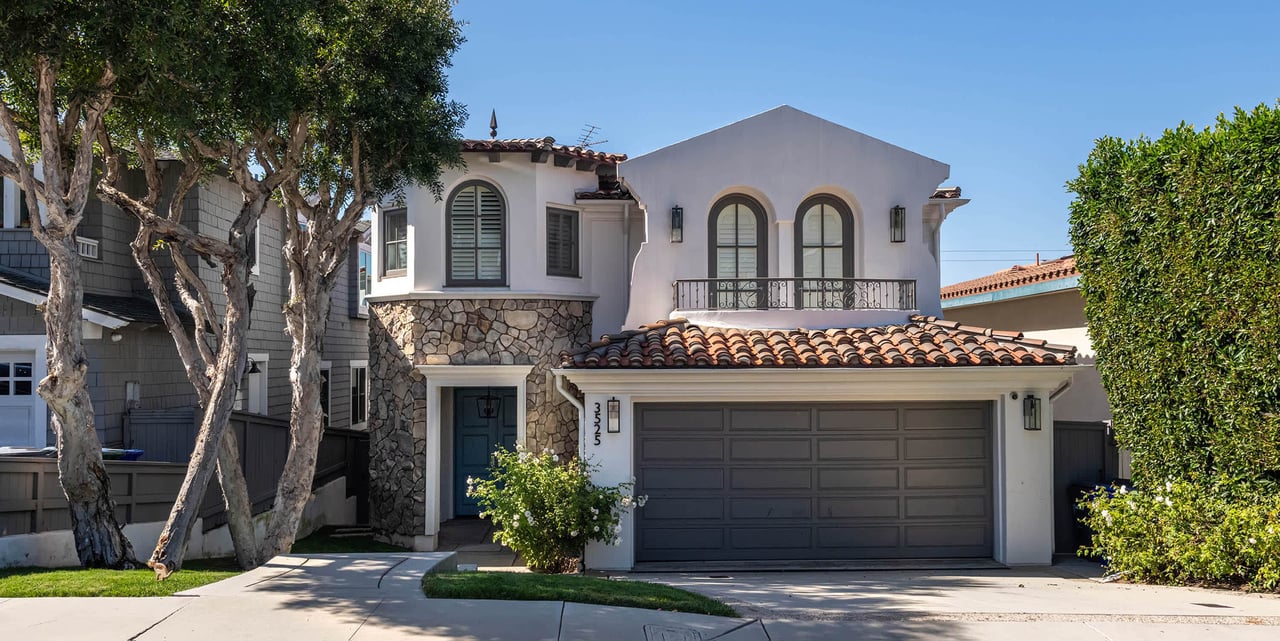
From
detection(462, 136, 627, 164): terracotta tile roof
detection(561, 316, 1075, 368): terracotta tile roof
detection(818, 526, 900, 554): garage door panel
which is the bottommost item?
detection(818, 526, 900, 554): garage door panel

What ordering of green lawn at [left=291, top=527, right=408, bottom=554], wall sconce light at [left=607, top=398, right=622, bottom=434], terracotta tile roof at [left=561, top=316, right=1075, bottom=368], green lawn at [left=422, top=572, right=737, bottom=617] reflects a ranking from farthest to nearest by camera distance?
green lawn at [left=291, top=527, right=408, bottom=554] → wall sconce light at [left=607, top=398, right=622, bottom=434] → terracotta tile roof at [left=561, top=316, right=1075, bottom=368] → green lawn at [left=422, top=572, right=737, bottom=617]

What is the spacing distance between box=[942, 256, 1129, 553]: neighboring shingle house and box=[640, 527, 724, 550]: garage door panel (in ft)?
15.3

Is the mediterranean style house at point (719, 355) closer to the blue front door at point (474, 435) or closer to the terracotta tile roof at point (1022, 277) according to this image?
the blue front door at point (474, 435)

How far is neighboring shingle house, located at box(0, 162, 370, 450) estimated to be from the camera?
12.0 metres

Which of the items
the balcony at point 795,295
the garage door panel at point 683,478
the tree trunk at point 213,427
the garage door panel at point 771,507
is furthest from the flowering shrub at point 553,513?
the balcony at point 795,295

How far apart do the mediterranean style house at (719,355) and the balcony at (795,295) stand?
0.04 m

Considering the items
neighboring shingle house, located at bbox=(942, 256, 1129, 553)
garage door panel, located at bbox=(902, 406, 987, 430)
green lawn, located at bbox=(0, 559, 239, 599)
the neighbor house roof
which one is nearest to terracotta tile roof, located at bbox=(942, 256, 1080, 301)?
neighboring shingle house, located at bbox=(942, 256, 1129, 553)

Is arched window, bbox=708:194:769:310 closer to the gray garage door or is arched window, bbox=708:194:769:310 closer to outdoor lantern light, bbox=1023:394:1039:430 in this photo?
the gray garage door

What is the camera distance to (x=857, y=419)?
11500 mm

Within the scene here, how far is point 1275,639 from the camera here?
6.87 m

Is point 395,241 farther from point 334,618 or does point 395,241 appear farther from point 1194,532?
point 1194,532

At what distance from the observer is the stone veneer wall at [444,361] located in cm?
1327

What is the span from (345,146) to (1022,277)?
12.4 metres

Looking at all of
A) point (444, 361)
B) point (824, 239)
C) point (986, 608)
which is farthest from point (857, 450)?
point (444, 361)
